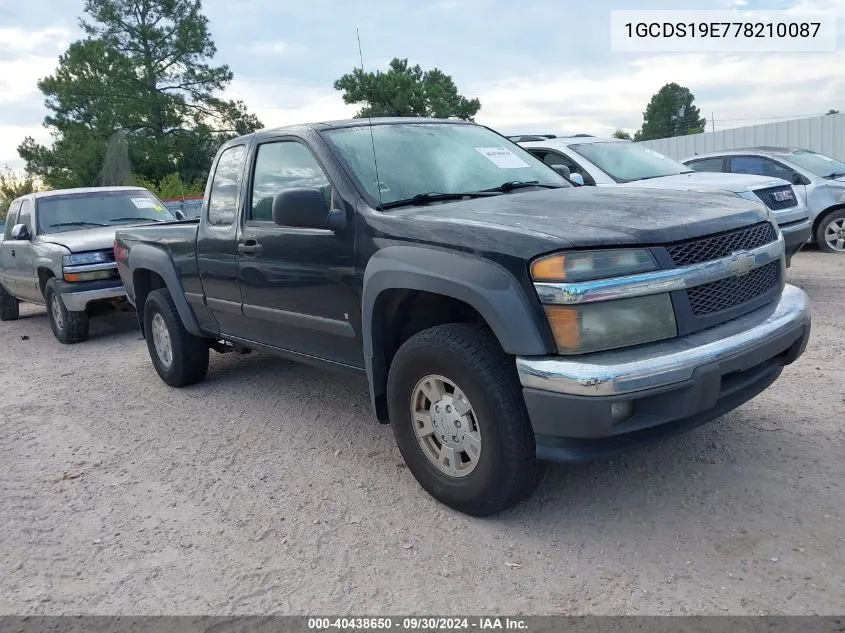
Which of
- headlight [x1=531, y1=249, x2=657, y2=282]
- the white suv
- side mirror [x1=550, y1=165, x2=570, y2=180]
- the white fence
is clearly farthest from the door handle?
the white fence

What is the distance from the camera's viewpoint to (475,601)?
2.72m

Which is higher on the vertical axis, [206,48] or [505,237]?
[206,48]

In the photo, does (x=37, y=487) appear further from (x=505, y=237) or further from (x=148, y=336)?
(x=505, y=237)

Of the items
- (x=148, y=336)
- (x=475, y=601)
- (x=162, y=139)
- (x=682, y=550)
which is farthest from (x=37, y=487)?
(x=162, y=139)

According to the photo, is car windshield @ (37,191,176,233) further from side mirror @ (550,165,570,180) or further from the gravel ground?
side mirror @ (550,165,570,180)

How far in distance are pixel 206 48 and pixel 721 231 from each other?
40049mm

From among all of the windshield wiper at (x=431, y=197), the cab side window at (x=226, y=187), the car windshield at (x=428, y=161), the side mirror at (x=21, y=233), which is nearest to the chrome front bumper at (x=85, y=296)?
the side mirror at (x=21, y=233)

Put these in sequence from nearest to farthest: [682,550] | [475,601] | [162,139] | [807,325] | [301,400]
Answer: [475,601] < [682,550] < [807,325] < [301,400] < [162,139]

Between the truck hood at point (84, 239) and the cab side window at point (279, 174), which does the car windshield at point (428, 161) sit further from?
the truck hood at point (84, 239)

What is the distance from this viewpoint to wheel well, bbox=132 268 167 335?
614 centimetres

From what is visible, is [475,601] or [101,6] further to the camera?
[101,6]

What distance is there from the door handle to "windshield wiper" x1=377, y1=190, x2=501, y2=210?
1068mm

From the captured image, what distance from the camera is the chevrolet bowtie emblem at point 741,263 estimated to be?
316 centimetres

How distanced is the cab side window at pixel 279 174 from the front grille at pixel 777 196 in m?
5.26
